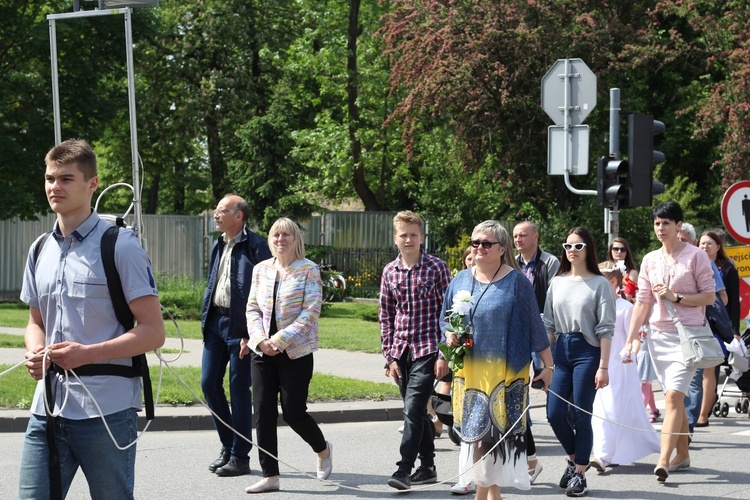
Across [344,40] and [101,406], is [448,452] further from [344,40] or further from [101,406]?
[344,40]

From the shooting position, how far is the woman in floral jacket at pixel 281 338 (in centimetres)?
746

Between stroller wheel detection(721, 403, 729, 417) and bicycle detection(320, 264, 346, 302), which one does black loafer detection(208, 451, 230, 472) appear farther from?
bicycle detection(320, 264, 346, 302)

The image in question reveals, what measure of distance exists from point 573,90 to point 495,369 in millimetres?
7907

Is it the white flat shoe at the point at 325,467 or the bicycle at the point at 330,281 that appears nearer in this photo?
the white flat shoe at the point at 325,467

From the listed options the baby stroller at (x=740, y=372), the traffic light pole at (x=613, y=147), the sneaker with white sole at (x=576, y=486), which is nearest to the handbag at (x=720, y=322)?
the baby stroller at (x=740, y=372)

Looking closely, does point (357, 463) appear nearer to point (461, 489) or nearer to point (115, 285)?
point (461, 489)

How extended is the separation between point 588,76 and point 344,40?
81.1 feet

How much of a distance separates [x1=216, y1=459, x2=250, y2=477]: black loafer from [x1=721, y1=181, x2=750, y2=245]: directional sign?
7489mm

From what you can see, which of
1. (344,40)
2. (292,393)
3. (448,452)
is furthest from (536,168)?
(292,393)

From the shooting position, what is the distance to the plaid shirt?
7.66m

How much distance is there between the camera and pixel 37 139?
31.0 m

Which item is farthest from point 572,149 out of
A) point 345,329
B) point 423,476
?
point 345,329

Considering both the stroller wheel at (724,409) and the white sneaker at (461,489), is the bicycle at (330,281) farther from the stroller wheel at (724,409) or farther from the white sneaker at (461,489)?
the white sneaker at (461,489)

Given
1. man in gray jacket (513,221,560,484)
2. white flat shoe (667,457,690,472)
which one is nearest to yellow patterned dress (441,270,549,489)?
man in gray jacket (513,221,560,484)
